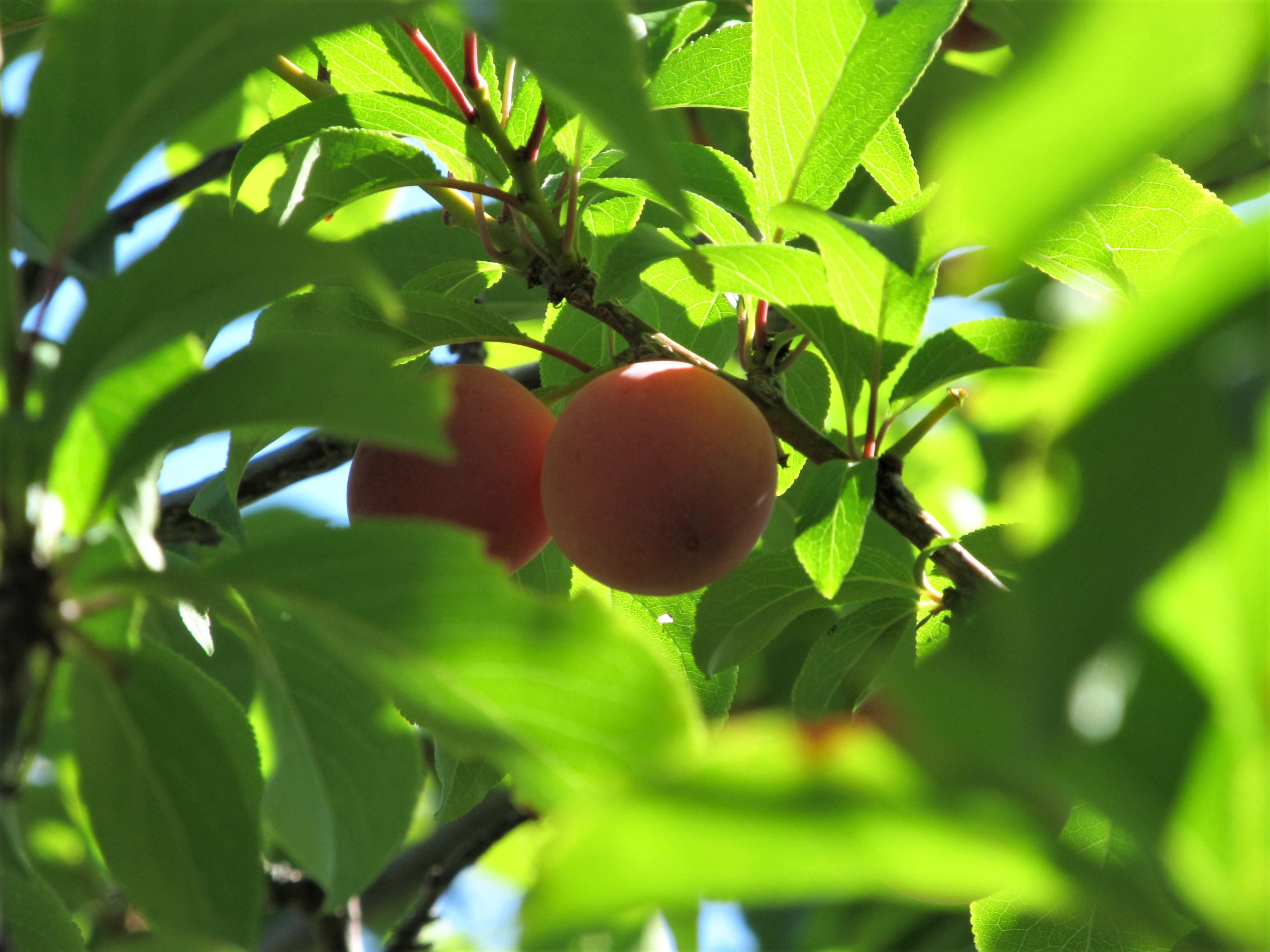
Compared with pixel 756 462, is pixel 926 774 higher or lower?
higher

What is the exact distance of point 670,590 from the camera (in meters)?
1.08

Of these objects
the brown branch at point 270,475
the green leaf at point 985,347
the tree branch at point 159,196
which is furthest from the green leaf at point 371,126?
the tree branch at point 159,196

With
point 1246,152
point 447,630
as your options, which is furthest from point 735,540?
point 1246,152

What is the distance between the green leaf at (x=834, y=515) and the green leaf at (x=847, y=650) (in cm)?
24

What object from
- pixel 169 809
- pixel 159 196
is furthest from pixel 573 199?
pixel 159 196

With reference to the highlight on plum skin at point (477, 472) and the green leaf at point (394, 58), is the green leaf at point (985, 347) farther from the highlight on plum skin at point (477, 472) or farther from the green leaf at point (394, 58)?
the green leaf at point (394, 58)

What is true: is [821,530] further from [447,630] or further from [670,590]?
[447,630]

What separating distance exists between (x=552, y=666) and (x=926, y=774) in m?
0.24

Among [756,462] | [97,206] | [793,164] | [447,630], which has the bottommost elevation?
[756,462]

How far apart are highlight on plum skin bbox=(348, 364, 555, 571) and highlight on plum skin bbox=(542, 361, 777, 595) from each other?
2.5 inches

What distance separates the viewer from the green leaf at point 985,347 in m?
1.06

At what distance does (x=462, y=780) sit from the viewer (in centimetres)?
130

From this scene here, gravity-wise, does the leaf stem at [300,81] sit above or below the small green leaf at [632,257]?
above

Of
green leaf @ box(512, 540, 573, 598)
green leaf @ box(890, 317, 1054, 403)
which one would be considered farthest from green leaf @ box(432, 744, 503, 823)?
green leaf @ box(890, 317, 1054, 403)
